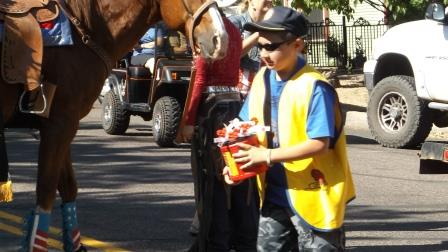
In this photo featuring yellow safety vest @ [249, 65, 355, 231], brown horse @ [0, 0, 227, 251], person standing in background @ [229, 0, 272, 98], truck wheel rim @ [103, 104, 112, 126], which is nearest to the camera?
yellow safety vest @ [249, 65, 355, 231]

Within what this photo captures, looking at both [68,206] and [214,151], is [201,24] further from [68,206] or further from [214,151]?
[68,206]

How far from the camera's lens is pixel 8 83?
22.3 ft

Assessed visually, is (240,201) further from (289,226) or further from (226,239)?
(289,226)

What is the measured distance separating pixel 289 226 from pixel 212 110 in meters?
2.20

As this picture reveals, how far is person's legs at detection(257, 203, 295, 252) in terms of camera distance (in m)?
5.36

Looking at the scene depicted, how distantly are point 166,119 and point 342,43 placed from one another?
1504cm

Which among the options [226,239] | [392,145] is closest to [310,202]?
[226,239]

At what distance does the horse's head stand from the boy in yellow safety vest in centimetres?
111

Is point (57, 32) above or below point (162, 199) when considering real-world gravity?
above

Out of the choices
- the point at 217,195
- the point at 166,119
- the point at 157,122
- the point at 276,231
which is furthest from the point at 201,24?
the point at 157,122

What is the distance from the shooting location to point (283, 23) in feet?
17.3

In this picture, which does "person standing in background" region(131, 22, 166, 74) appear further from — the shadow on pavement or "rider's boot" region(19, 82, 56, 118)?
"rider's boot" region(19, 82, 56, 118)

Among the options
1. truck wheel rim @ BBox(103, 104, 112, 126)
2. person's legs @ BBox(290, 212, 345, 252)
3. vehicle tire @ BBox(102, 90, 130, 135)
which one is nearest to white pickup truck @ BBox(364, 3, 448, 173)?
vehicle tire @ BBox(102, 90, 130, 135)

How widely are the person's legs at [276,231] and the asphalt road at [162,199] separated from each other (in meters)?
2.96
